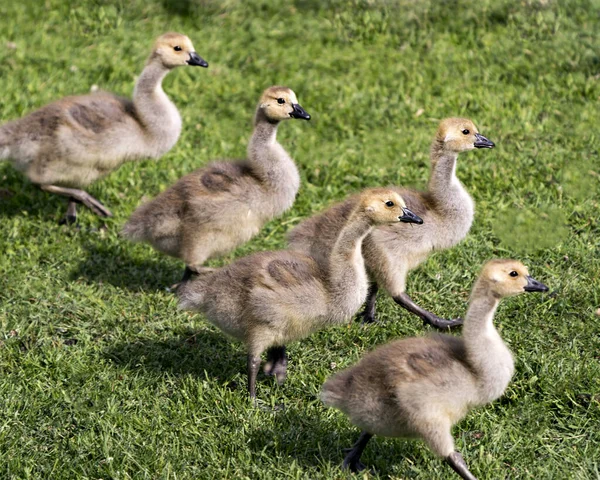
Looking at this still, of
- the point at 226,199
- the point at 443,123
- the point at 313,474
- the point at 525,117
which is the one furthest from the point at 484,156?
the point at 313,474

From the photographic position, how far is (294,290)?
640 centimetres

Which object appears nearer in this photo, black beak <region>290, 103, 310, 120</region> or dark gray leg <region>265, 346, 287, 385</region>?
dark gray leg <region>265, 346, 287, 385</region>

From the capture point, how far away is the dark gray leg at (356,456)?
19.1ft

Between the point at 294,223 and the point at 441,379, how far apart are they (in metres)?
3.90

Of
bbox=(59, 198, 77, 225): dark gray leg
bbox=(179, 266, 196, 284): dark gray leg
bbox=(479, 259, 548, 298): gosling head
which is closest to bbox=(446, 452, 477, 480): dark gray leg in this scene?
bbox=(479, 259, 548, 298): gosling head

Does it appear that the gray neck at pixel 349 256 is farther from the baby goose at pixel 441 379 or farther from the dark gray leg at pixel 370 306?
the dark gray leg at pixel 370 306

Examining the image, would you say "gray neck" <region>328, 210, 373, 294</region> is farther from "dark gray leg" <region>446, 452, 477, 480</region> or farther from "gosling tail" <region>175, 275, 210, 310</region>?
"dark gray leg" <region>446, 452, 477, 480</region>

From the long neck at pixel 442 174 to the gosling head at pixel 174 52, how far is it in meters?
2.86

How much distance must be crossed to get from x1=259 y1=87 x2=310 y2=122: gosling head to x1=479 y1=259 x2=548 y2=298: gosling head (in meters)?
2.75

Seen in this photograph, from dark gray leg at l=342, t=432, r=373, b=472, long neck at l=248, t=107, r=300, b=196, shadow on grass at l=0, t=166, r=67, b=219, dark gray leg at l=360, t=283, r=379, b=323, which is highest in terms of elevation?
long neck at l=248, t=107, r=300, b=196

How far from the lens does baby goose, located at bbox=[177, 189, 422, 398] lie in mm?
6348

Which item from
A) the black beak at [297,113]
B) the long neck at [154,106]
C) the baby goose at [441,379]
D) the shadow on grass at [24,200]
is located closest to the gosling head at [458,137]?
the black beak at [297,113]

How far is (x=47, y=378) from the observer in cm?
693

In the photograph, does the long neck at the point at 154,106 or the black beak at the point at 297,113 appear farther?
the long neck at the point at 154,106
